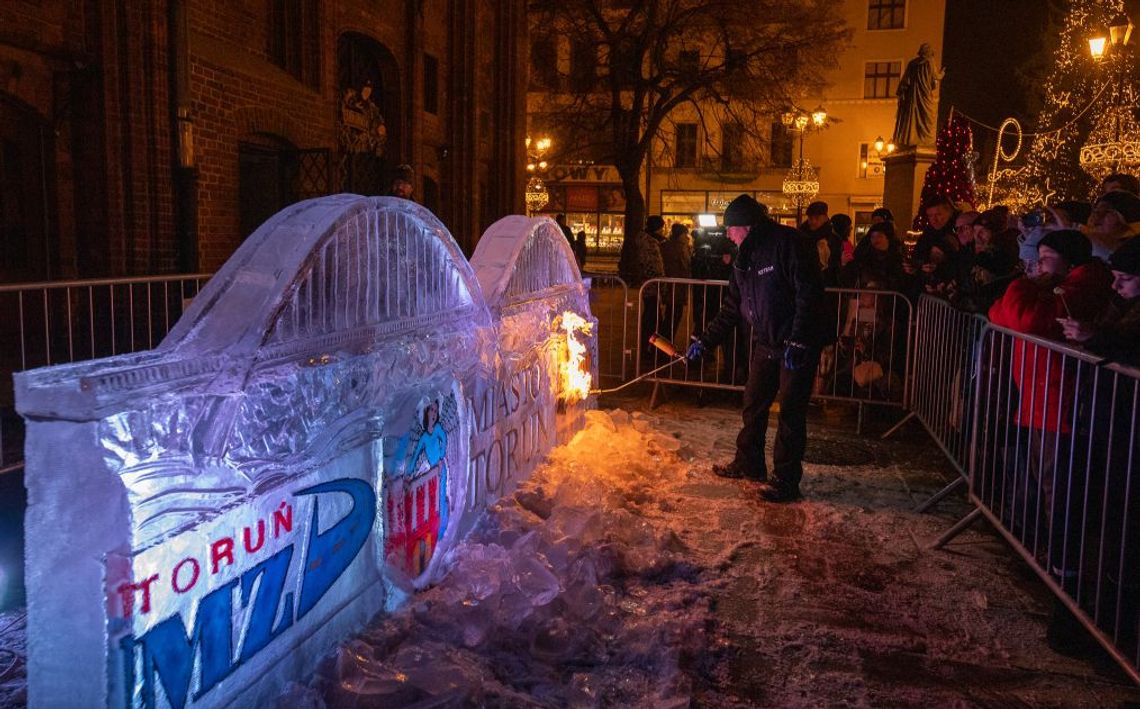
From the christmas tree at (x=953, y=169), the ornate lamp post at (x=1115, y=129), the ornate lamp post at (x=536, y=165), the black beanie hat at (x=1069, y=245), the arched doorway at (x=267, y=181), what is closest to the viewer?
the black beanie hat at (x=1069, y=245)

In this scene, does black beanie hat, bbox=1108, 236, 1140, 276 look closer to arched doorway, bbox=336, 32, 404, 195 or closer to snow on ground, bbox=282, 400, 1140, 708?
snow on ground, bbox=282, 400, 1140, 708

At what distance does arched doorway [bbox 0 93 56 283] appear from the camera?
8203mm

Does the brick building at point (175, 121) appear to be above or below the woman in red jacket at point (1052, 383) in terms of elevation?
above

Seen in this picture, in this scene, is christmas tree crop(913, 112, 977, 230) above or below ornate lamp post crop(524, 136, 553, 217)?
below

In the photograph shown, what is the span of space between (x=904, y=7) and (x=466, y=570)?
161 feet

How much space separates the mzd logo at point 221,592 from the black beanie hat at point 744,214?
154 inches

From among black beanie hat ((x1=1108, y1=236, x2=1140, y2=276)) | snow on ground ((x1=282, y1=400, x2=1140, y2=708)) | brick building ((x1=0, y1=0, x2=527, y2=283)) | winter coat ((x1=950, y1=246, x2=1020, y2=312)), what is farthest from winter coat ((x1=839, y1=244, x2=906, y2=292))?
brick building ((x1=0, y1=0, x2=527, y2=283))

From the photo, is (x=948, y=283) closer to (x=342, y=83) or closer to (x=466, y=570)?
(x=466, y=570)

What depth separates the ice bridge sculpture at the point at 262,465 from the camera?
2129 millimetres

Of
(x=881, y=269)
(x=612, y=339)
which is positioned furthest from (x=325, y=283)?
(x=612, y=339)

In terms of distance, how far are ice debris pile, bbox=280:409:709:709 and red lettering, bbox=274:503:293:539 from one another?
1.82 feet

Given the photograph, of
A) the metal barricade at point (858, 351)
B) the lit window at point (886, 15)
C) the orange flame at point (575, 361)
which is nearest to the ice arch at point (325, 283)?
the orange flame at point (575, 361)

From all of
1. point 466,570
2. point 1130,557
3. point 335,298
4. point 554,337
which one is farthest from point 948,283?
point 335,298

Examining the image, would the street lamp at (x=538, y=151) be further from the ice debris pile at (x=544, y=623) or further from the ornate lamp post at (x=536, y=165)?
the ice debris pile at (x=544, y=623)
